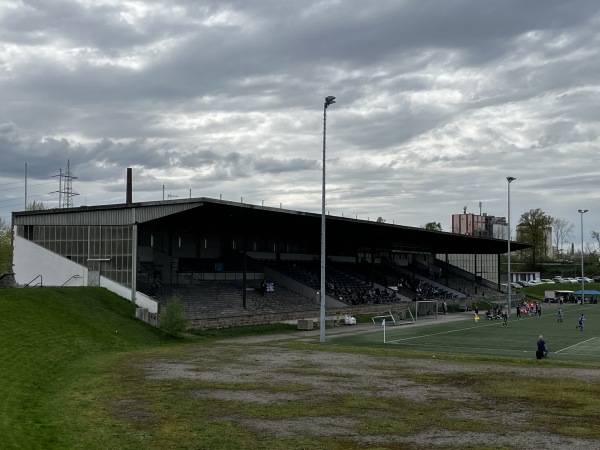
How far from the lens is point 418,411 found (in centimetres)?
1962

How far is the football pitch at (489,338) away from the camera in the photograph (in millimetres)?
38344

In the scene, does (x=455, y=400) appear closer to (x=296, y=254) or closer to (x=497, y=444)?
(x=497, y=444)

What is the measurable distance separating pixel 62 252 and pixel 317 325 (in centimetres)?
2205

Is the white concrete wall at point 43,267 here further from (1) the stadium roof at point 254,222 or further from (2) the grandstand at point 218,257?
(1) the stadium roof at point 254,222

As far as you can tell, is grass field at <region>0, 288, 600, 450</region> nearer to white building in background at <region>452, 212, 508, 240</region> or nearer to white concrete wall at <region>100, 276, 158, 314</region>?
white concrete wall at <region>100, 276, 158, 314</region>

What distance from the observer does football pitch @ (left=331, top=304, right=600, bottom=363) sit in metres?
38.3

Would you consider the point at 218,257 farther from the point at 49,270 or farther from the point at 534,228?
the point at 534,228

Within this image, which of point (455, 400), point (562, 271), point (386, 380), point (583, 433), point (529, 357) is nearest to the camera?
point (583, 433)

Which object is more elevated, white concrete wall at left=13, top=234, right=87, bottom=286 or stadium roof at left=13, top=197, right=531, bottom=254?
stadium roof at left=13, top=197, right=531, bottom=254

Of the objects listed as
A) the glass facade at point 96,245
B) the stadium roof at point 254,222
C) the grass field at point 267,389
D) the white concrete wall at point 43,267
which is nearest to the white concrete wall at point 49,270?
the white concrete wall at point 43,267

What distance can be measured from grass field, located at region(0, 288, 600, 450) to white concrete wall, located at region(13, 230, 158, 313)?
12.6 feet

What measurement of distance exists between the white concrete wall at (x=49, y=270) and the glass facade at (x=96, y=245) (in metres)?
0.47

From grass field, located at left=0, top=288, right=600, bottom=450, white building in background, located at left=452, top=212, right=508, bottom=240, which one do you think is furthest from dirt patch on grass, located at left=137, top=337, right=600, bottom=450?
white building in background, located at left=452, top=212, right=508, bottom=240

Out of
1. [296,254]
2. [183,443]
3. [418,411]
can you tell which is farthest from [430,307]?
[183,443]
